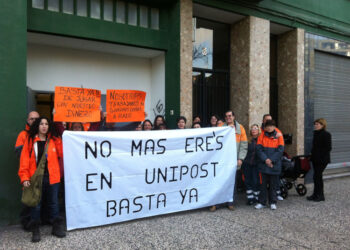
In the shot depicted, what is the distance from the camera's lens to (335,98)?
1018 cm

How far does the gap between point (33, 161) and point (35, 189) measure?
42cm

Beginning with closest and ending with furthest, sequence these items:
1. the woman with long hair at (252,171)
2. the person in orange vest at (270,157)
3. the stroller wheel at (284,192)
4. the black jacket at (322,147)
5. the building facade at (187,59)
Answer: the building facade at (187,59)
the person in orange vest at (270,157)
the woman with long hair at (252,171)
the black jacket at (322,147)
the stroller wheel at (284,192)

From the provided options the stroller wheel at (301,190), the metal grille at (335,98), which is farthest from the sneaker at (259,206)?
the metal grille at (335,98)

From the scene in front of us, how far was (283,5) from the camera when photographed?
8.73 m

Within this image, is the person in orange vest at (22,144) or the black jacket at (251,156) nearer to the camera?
the person in orange vest at (22,144)

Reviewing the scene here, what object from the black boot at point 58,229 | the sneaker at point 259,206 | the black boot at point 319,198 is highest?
the black boot at point 58,229

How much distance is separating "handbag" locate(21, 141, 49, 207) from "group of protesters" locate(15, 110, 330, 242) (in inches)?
3.0

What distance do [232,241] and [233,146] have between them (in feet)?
6.94

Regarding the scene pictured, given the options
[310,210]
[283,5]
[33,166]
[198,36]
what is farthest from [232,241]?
[283,5]

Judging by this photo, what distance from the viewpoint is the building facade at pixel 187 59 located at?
4.92 m

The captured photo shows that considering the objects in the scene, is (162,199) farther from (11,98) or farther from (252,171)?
(11,98)

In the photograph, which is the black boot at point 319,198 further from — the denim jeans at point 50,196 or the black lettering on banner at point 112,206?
the denim jeans at point 50,196

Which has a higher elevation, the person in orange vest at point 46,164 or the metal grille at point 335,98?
the metal grille at point 335,98

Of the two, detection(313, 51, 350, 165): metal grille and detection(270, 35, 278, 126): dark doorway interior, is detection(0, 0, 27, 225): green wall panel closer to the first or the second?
detection(270, 35, 278, 126): dark doorway interior
